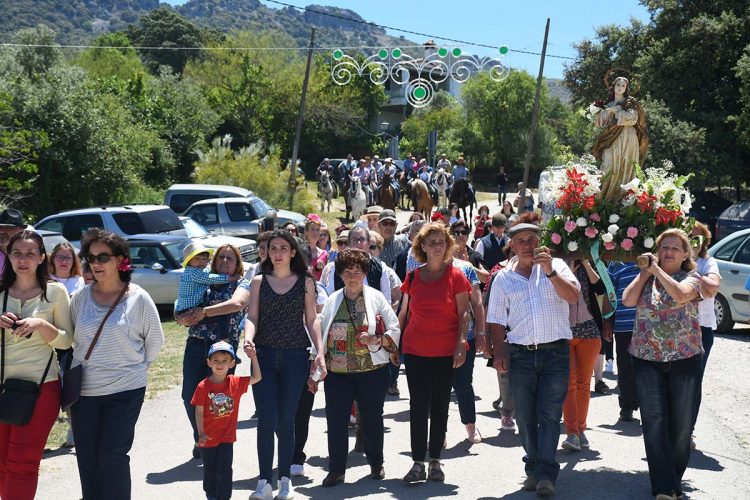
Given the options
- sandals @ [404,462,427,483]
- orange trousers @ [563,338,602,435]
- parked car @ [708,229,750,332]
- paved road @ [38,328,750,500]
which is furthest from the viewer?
parked car @ [708,229,750,332]

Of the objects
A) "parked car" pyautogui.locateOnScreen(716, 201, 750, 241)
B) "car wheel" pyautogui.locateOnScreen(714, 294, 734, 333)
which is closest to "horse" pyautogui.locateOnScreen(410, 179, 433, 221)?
"parked car" pyautogui.locateOnScreen(716, 201, 750, 241)

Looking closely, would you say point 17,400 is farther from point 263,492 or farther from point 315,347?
point 315,347

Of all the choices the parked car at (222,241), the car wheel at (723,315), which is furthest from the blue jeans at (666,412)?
the parked car at (222,241)

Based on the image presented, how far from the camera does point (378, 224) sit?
11.1 meters

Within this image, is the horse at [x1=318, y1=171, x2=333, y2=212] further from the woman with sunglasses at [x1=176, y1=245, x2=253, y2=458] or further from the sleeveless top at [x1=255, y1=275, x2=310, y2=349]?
the sleeveless top at [x1=255, y1=275, x2=310, y2=349]

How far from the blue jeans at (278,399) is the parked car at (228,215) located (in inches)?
644

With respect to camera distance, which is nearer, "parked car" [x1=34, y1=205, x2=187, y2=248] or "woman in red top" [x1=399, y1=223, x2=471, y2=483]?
"woman in red top" [x1=399, y1=223, x2=471, y2=483]

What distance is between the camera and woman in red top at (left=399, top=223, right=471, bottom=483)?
7.23 metres

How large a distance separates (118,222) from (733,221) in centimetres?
1463

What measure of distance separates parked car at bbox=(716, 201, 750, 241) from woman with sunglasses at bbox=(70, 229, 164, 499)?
64.8 ft

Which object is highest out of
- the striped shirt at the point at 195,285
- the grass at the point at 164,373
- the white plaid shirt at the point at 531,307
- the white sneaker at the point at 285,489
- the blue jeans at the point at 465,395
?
the white plaid shirt at the point at 531,307

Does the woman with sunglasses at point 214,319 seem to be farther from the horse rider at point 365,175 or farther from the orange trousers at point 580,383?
the horse rider at point 365,175

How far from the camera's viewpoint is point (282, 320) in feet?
22.9

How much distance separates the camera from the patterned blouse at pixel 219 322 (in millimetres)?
7688
